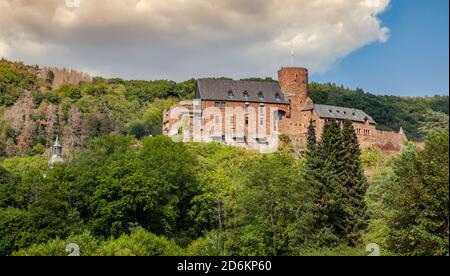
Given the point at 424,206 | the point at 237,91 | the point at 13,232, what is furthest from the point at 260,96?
the point at 424,206

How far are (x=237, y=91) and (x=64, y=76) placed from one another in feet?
232

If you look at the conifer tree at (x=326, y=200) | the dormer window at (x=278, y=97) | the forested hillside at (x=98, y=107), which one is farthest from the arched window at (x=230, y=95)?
the conifer tree at (x=326, y=200)

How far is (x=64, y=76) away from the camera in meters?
126

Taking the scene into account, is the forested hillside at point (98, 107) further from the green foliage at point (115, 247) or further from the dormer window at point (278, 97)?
the green foliage at point (115, 247)

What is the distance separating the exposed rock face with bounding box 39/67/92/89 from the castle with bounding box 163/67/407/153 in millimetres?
62627

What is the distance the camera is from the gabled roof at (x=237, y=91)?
6278cm

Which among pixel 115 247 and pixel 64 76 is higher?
pixel 64 76

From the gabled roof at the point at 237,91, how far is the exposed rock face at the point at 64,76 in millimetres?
65934

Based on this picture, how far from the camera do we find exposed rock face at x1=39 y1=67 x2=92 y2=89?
4889 inches

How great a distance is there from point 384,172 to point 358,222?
180 inches

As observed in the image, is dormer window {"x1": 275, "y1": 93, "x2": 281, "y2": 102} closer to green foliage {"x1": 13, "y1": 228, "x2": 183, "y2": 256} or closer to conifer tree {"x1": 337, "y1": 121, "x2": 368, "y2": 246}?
conifer tree {"x1": 337, "y1": 121, "x2": 368, "y2": 246}

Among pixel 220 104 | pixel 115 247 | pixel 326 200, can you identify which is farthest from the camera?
pixel 220 104

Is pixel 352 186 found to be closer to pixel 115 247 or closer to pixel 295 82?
pixel 115 247

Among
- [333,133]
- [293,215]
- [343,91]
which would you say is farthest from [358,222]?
[343,91]
